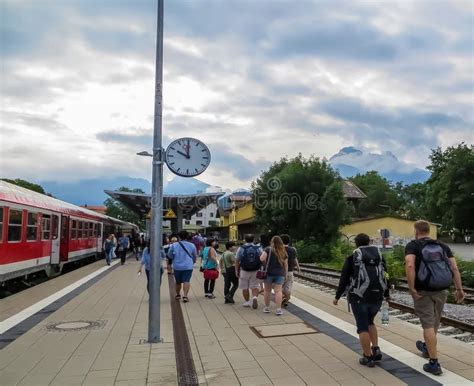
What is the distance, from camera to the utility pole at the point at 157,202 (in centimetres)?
713

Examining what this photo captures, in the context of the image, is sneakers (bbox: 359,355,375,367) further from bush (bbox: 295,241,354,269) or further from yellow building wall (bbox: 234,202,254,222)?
yellow building wall (bbox: 234,202,254,222)

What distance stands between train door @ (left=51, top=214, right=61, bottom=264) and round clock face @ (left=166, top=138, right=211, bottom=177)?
11057mm

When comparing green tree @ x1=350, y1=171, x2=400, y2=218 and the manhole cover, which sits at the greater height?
green tree @ x1=350, y1=171, x2=400, y2=218

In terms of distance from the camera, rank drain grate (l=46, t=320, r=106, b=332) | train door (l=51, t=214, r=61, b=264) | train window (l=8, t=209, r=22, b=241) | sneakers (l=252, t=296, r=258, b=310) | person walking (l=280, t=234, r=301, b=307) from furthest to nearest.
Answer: train door (l=51, t=214, r=61, b=264) < train window (l=8, t=209, r=22, b=241) < person walking (l=280, t=234, r=301, b=307) < sneakers (l=252, t=296, r=258, b=310) < drain grate (l=46, t=320, r=106, b=332)

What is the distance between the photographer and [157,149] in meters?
7.48

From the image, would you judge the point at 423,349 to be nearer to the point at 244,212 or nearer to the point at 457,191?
the point at 244,212

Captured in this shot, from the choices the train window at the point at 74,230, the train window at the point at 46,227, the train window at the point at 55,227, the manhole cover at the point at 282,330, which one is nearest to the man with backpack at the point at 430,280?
the manhole cover at the point at 282,330

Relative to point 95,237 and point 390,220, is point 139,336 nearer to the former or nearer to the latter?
point 95,237

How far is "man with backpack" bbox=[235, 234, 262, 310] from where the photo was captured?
1030cm

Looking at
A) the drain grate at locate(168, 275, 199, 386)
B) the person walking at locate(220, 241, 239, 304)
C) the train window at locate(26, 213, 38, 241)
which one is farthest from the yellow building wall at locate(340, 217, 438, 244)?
the drain grate at locate(168, 275, 199, 386)

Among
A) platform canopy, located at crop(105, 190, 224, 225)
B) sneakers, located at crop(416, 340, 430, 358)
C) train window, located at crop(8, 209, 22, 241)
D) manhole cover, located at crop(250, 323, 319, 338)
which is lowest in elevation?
manhole cover, located at crop(250, 323, 319, 338)

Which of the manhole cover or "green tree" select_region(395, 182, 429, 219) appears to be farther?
"green tree" select_region(395, 182, 429, 219)

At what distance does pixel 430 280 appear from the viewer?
18.0 ft

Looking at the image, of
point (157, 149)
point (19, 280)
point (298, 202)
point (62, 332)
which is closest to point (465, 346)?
point (157, 149)
